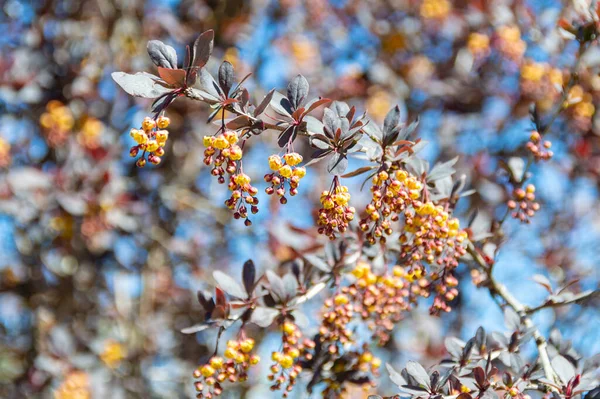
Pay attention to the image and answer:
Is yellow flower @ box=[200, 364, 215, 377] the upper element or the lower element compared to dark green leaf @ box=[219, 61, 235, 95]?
lower

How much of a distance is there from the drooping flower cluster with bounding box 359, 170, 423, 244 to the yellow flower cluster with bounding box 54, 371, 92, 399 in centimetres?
230

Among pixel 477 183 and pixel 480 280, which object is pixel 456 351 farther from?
pixel 477 183

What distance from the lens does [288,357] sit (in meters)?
1.41

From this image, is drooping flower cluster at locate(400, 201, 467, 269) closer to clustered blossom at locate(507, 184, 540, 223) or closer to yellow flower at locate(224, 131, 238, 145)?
clustered blossom at locate(507, 184, 540, 223)

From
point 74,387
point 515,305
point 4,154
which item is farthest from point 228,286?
point 4,154

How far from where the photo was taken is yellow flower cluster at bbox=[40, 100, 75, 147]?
10.7 ft

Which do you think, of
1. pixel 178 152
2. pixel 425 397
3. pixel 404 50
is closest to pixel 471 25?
pixel 404 50

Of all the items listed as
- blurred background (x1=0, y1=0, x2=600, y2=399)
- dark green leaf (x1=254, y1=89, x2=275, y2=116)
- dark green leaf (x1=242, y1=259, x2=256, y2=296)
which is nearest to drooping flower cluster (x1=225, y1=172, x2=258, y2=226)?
dark green leaf (x1=254, y1=89, x2=275, y2=116)

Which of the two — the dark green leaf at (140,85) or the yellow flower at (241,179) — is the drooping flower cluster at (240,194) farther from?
the dark green leaf at (140,85)

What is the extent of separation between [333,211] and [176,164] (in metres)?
2.91

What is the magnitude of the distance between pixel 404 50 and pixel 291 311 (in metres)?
2.81

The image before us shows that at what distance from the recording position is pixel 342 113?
4.12ft

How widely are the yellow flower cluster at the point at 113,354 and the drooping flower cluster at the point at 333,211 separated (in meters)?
2.50

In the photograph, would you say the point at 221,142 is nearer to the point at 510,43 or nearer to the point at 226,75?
the point at 226,75
